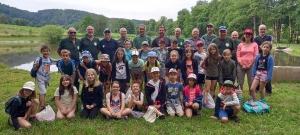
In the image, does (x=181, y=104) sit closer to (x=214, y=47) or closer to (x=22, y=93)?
(x=214, y=47)

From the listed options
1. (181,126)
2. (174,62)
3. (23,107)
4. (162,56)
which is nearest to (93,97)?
(23,107)

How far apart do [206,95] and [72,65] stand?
154 inches

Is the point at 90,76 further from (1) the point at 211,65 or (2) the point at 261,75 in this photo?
(2) the point at 261,75

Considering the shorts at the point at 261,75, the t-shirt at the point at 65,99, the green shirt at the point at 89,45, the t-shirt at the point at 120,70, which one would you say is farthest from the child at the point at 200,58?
the t-shirt at the point at 65,99

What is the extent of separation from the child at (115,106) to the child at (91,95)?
0.82ft

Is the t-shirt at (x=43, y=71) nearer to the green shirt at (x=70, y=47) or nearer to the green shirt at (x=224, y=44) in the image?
the green shirt at (x=70, y=47)

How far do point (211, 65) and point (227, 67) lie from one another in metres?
0.48

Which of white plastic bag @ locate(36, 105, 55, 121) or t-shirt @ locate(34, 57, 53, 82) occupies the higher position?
t-shirt @ locate(34, 57, 53, 82)

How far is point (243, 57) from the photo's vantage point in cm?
731

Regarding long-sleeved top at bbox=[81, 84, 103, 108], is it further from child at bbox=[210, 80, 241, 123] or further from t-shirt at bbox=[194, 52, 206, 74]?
t-shirt at bbox=[194, 52, 206, 74]

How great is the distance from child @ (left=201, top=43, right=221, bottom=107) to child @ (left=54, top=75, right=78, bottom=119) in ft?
11.8

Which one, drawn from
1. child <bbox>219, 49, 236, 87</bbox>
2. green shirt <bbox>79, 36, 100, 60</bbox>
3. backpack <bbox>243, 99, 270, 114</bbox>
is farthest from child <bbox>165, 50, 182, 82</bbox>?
green shirt <bbox>79, 36, 100, 60</bbox>

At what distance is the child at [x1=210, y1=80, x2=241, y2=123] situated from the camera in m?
5.81

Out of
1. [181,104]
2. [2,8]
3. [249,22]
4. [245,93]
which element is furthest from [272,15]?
[2,8]
